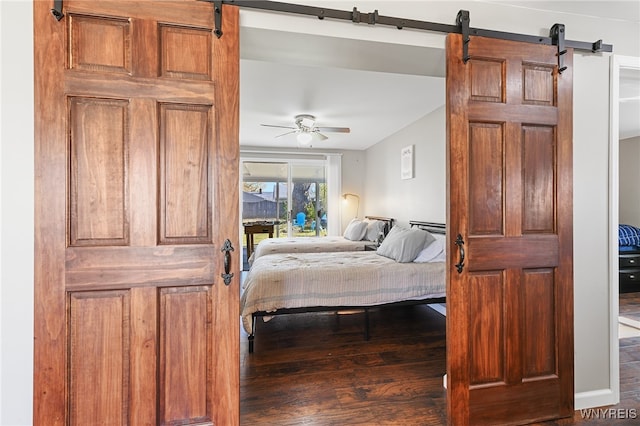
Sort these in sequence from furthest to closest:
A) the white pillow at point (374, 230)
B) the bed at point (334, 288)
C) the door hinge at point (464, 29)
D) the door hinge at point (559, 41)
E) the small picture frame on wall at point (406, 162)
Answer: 1. the white pillow at point (374, 230)
2. the small picture frame on wall at point (406, 162)
3. the bed at point (334, 288)
4. the door hinge at point (559, 41)
5. the door hinge at point (464, 29)

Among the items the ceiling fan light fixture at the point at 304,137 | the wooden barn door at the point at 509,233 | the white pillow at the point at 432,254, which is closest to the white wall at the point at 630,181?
the white pillow at the point at 432,254

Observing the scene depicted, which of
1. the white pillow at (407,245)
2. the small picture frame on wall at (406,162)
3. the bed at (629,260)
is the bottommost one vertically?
the bed at (629,260)

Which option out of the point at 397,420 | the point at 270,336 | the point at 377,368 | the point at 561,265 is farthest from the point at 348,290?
the point at 561,265

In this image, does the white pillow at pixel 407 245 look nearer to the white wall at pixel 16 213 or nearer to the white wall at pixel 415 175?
the white wall at pixel 415 175

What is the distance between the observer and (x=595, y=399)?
6.36 ft

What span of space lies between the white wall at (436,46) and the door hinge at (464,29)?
0.24 ft

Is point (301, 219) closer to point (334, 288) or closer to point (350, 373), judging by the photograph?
point (334, 288)

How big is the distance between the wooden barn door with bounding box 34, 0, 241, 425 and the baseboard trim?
6.73 ft

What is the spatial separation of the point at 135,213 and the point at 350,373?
1869 mm

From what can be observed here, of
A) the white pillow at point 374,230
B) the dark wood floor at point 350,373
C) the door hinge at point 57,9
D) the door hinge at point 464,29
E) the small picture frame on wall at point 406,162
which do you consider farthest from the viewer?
the white pillow at point 374,230

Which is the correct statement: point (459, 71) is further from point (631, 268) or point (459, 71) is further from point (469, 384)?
point (631, 268)

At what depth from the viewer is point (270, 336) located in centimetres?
303

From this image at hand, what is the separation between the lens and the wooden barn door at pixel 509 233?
1714 millimetres

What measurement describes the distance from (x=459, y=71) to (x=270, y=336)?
268cm
